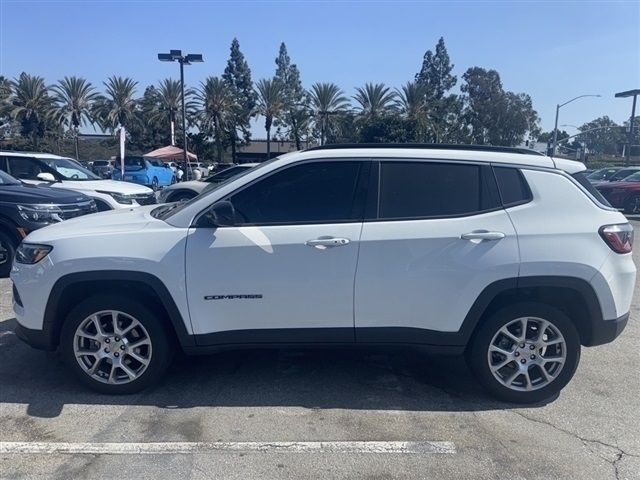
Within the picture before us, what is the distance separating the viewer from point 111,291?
4.20m

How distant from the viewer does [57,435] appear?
12.2 feet

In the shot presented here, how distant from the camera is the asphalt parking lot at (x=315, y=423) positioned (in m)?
3.37

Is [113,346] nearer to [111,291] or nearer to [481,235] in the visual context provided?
[111,291]

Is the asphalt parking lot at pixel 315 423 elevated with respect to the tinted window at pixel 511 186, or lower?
lower

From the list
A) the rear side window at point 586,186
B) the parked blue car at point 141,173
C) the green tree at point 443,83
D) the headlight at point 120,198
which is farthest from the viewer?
the green tree at point 443,83

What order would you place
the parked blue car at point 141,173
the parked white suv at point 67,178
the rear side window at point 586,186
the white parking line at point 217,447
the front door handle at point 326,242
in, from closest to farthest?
the white parking line at point 217,447, the front door handle at point 326,242, the rear side window at point 586,186, the parked white suv at point 67,178, the parked blue car at point 141,173

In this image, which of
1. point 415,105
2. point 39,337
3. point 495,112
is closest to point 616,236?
point 39,337

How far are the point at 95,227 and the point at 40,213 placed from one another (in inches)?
163

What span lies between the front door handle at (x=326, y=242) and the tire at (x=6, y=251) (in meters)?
5.53

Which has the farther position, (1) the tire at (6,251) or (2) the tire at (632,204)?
(2) the tire at (632,204)

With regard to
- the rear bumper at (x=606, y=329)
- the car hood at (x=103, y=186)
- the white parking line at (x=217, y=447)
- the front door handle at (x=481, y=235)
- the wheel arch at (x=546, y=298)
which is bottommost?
the white parking line at (x=217, y=447)

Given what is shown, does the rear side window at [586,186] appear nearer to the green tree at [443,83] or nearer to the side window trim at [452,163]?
the side window trim at [452,163]

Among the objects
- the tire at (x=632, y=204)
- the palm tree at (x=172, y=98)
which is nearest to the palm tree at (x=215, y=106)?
the palm tree at (x=172, y=98)

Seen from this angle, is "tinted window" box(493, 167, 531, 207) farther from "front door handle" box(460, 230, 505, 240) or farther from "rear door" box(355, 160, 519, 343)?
"front door handle" box(460, 230, 505, 240)
